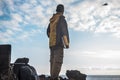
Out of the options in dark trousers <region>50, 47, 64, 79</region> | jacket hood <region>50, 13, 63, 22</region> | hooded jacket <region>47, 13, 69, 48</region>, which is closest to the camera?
dark trousers <region>50, 47, 64, 79</region>

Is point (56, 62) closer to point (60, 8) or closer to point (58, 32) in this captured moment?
point (58, 32)

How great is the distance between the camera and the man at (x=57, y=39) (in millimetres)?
11477

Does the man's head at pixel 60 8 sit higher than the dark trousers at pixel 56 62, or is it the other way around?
the man's head at pixel 60 8

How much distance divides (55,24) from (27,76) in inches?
142

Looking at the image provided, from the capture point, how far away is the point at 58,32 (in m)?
11.8

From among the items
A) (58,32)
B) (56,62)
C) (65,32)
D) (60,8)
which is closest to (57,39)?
(58,32)

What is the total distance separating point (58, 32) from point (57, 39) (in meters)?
0.34

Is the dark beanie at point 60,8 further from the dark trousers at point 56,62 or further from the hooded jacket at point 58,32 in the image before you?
the dark trousers at point 56,62

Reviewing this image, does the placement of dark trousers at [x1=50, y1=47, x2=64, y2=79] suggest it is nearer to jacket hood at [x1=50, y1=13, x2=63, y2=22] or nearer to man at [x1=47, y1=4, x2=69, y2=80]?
man at [x1=47, y1=4, x2=69, y2=80]

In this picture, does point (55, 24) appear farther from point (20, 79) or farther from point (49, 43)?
point (20, 79)

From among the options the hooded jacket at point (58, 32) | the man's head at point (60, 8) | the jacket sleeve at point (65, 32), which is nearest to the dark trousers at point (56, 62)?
the hooded jacket at point (58, 32)

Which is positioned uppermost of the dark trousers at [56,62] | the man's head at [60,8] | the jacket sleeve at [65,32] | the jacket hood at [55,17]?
the man's head at [60,8]

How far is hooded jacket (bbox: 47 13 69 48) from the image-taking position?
11.6 m

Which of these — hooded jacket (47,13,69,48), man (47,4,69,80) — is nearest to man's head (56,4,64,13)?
man (47,4,69,80)
